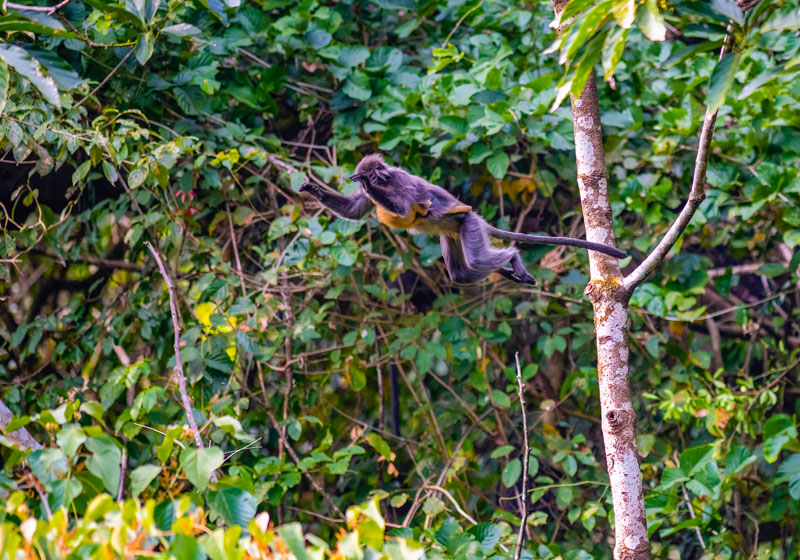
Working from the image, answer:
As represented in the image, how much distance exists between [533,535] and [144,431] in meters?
1.86

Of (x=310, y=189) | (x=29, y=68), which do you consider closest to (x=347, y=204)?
(x=310, y=189)

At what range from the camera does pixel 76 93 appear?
3.35 metres

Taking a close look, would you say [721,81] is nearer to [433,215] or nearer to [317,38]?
[433,215]

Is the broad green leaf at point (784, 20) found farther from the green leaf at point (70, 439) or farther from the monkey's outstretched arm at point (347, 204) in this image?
the monkey's outstretched arm at point (347, 204)

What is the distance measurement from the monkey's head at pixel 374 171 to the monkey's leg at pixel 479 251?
41cm

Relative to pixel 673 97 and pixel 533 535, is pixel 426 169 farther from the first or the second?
pixel 533 535

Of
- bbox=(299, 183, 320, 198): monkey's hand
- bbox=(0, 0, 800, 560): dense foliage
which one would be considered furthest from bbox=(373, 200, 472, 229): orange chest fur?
bbox=(0, 0, 800, 560): dense foliage

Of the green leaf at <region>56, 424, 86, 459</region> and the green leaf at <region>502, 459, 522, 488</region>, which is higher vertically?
the green leaf at <region>56, 424, 86, 459</region>

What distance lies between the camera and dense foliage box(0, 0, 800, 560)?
3.28m

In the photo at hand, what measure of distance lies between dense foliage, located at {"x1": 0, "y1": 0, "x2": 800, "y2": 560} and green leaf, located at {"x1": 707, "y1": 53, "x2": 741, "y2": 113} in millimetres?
1492

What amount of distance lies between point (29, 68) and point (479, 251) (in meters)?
1.61

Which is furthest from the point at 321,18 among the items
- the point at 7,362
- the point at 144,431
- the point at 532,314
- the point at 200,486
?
the point at 200,486

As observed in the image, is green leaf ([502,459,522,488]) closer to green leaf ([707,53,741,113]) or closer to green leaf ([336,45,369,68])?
green leaf ([336,45,369,68])

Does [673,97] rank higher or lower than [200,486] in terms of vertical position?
higher
